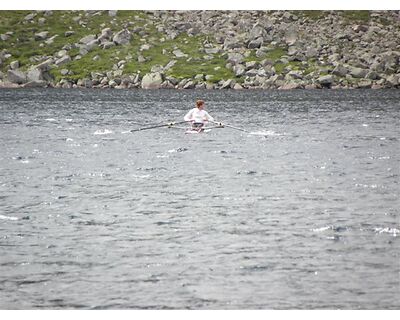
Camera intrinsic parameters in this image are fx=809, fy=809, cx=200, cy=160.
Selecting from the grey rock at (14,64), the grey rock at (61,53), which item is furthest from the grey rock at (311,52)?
the grey rock at (14,64)

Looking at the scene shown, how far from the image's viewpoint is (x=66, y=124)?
52125mm

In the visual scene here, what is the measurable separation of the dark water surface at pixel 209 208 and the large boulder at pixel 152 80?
197 cm

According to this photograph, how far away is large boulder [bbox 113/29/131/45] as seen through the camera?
43.4 m

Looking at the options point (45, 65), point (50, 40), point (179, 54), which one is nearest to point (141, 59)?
point (179, 54)

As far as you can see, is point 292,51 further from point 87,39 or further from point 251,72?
point 87,39

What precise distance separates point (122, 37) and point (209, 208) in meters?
20.0

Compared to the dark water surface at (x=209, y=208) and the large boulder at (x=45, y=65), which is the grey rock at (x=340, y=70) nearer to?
the dark water surface at (x=209, y=208)

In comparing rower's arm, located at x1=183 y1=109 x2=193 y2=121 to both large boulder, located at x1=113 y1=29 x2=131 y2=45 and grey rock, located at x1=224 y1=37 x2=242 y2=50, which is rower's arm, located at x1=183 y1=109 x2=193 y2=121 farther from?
grey rock, located at x1=224 y1=37 x2=242 y2=50

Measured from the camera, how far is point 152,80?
56.2 meters

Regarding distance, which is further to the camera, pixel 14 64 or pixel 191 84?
pixel 191 84

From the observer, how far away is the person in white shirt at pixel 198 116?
4347 centimetres

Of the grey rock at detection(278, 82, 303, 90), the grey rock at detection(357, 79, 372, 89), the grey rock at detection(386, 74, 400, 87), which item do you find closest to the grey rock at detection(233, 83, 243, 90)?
the grey rock at detection(278, 82, 303, 90)

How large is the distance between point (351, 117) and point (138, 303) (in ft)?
99.6
